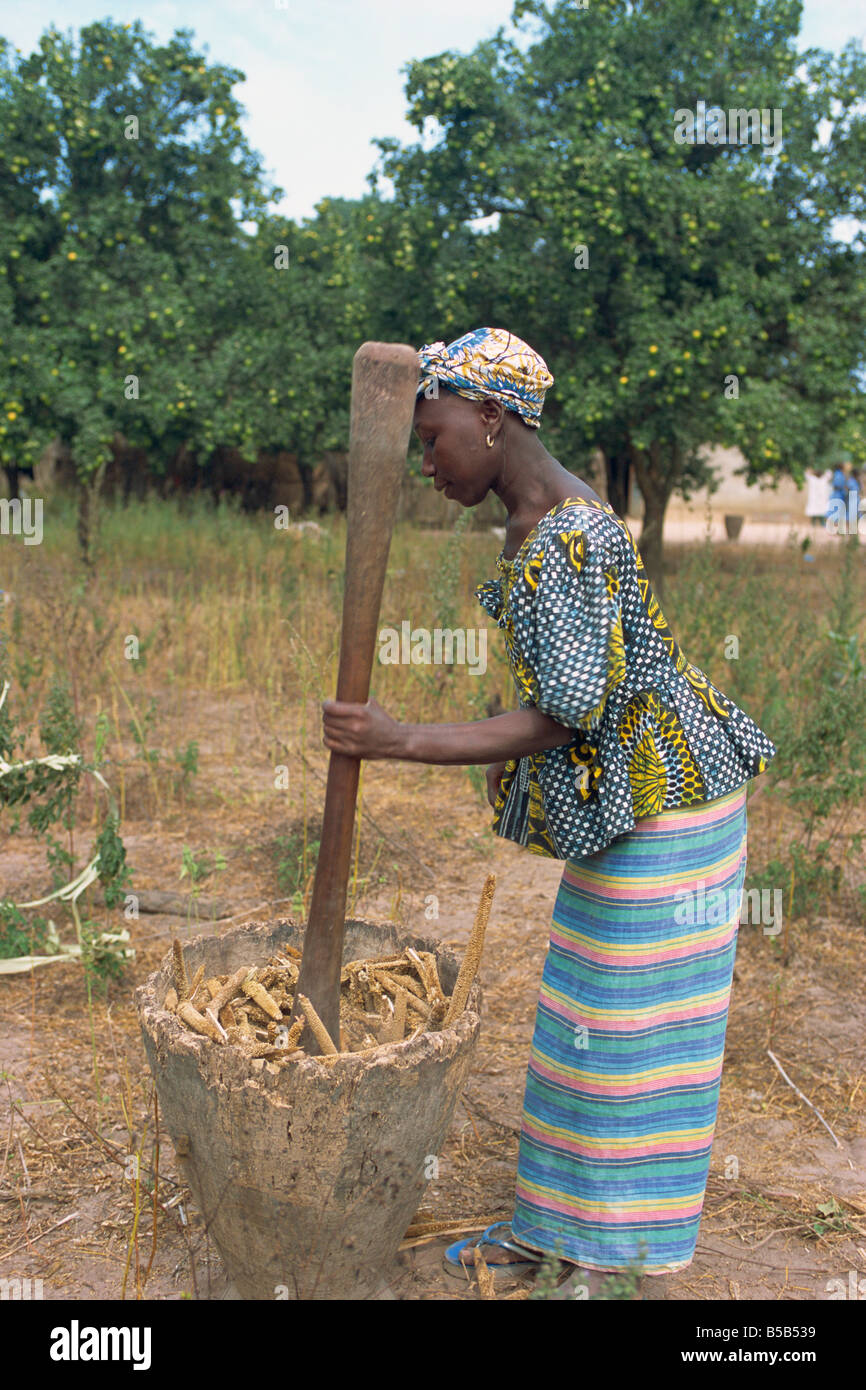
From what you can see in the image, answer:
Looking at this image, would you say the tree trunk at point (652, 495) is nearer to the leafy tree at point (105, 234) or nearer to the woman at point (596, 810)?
the leafy tree at point (105, 234)

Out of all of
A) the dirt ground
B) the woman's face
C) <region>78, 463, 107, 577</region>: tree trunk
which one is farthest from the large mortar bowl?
<region>78, 463, 107, 577</region>: tree trunk

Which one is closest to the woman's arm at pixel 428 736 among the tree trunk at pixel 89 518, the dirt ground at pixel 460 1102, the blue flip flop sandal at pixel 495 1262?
the dirt ground at pixel 460 1102

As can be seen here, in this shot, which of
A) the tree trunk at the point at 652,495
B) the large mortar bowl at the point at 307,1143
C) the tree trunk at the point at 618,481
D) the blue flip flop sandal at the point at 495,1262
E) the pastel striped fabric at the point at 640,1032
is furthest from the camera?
the tree trunk at the point at 618,481

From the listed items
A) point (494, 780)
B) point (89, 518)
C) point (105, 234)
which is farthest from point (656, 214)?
point (494, 780)

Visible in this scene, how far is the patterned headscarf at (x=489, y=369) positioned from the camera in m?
1.82

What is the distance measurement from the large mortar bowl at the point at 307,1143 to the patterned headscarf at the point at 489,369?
1006 millimetres

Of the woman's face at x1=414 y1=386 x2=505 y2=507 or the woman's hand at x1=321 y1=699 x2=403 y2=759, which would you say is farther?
the woman's face at x1=414 y1=386 x2=505 y2=507

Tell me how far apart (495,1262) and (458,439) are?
1509 millimetres

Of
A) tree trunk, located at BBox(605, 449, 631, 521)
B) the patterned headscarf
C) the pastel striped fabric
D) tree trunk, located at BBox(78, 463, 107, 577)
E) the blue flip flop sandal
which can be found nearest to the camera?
the patterned headscarf

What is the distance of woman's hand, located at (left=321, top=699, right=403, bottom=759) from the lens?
1736mm

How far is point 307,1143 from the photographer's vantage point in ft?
5.60

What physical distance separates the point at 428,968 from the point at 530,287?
24.4 ft

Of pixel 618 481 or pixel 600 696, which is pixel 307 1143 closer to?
pixel 600 696

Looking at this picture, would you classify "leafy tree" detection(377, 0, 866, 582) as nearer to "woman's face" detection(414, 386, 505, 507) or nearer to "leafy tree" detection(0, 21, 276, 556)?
"leafy tree" detection(0, 21, 276, 556)
